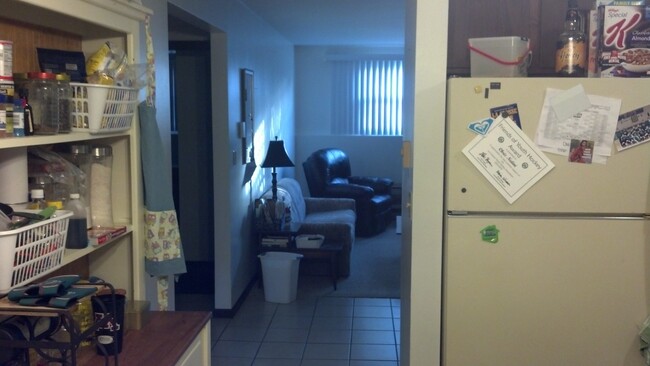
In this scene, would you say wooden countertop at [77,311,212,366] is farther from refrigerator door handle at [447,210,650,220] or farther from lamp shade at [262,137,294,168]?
lamp shade at [262,137,294,168]

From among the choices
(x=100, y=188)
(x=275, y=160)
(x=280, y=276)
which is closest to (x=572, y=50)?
(x=100, y=188)

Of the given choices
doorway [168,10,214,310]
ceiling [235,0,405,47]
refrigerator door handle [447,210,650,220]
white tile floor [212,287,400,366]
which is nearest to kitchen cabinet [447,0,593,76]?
refrigerator door handle [447,210,650,220]

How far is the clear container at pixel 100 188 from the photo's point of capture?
1982mm

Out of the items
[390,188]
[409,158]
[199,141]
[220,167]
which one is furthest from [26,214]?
[390,188]

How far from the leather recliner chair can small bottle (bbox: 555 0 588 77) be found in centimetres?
524

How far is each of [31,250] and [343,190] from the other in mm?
6104

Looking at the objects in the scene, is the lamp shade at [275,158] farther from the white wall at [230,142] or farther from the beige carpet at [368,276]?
the beige carpet at [368,276]

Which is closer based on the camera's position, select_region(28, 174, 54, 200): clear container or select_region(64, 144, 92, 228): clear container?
select_region(28, 174, 54, 200): clear container

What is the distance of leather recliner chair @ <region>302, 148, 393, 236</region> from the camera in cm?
745

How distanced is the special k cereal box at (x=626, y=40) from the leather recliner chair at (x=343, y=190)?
533 centimetres

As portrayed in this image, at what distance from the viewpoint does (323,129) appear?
8852 millimetres

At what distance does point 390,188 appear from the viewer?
824 centimetres

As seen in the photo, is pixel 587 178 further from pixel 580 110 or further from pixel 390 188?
pixel 390 188

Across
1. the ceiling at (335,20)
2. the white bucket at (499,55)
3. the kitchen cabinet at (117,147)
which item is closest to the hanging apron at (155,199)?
the kitchen cabinet at (117,147)
